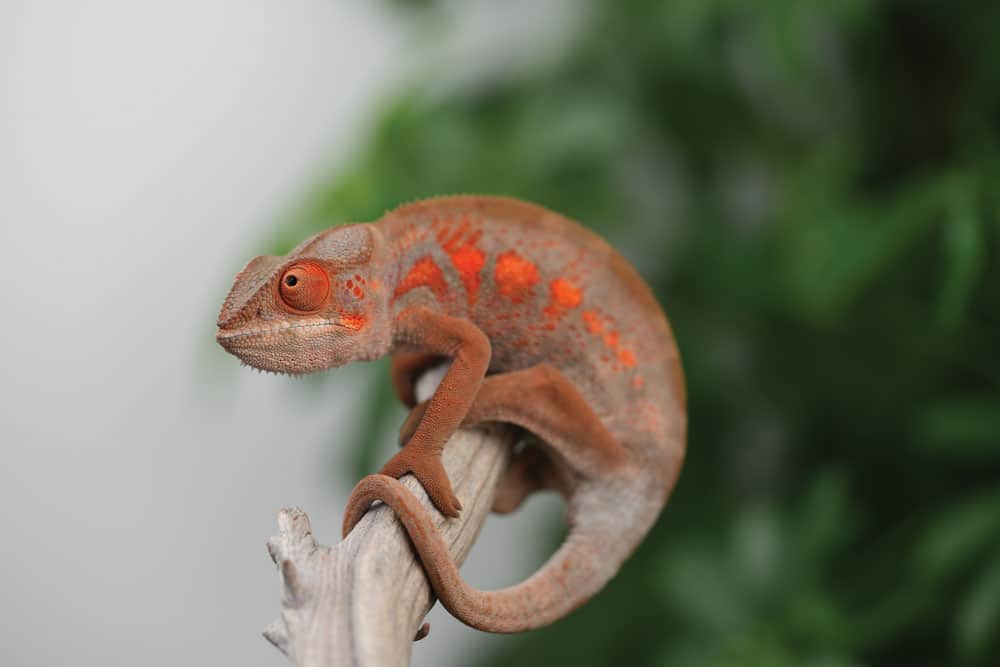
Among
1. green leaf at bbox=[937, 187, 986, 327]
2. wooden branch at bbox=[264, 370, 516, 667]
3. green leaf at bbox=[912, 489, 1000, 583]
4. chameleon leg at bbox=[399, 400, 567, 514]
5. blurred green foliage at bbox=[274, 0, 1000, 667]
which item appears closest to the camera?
wooden branch at bbox=[264, 370, 516, 667]

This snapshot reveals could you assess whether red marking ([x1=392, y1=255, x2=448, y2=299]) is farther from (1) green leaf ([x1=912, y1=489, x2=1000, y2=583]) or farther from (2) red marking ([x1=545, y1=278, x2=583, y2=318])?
(1) green leaf ([x1=912, y1=489, x2=1000, y2=583])

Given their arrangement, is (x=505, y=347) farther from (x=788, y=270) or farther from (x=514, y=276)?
(x=788, y=270)

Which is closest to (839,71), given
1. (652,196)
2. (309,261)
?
(652,196)

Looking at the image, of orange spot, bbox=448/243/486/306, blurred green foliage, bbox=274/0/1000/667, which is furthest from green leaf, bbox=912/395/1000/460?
orange spot, bbox=448/243/486/306

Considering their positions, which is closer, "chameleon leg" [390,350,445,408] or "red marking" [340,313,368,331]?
"red marking" [340,313,368,331]

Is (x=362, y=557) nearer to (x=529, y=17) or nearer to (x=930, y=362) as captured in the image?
(x=930, y=362)

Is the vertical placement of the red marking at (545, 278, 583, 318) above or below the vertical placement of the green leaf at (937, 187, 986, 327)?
above
